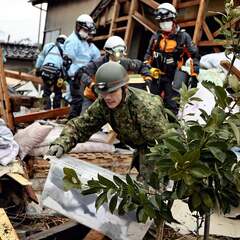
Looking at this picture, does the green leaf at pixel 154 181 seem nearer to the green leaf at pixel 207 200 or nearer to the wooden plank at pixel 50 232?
the green leaf at pixel 207 200

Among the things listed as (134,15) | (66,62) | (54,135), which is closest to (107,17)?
(134,15)

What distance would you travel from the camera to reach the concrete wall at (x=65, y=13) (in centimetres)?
1412

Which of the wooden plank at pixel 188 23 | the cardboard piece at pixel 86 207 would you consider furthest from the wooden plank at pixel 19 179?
the wooden plank at pixel 188 23

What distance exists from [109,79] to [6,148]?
158 cm

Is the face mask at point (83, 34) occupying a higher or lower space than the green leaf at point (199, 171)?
higher

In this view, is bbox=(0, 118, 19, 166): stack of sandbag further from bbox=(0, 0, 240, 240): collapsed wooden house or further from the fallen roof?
the fallen roof

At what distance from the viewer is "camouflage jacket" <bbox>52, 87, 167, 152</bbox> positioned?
10.7 feet

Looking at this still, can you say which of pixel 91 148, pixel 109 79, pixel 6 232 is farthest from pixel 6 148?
pixel 6 232

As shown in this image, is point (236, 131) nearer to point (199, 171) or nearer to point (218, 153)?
point (218, 153)

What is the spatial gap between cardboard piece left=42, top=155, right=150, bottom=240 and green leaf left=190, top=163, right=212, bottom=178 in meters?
1.30

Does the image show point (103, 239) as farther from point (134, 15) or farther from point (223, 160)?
point (134, 15)

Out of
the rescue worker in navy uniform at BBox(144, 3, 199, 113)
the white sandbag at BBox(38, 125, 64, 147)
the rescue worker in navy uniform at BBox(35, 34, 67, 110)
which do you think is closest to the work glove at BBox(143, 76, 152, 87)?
the rescue worker in navy uniform at BBox(144, 3, 199, 113)

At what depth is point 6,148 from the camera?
162 inches

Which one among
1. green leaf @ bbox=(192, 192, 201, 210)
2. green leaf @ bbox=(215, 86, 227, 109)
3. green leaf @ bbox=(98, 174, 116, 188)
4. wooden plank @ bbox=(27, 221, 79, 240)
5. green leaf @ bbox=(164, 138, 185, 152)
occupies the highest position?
green leaf @ bbox=(215, 86, 227, 109)
